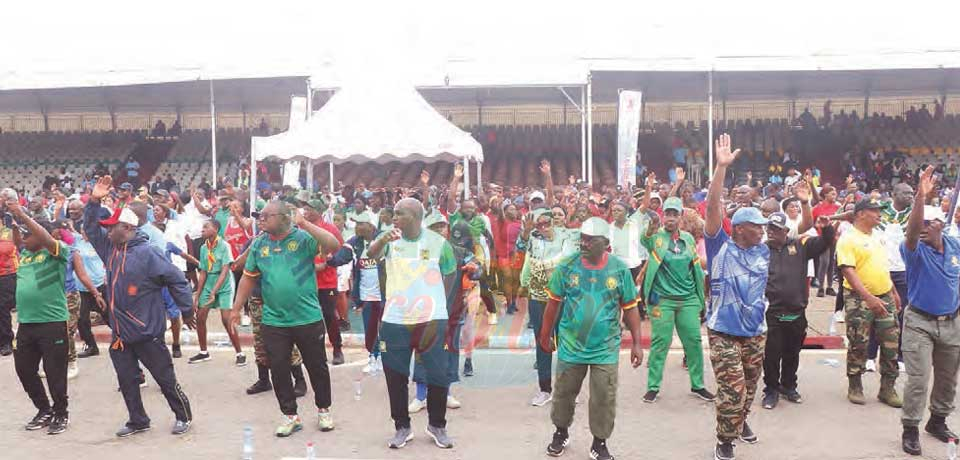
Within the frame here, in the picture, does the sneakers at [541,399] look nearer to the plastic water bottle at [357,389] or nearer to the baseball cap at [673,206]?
the plastic water bottle at [357,389]

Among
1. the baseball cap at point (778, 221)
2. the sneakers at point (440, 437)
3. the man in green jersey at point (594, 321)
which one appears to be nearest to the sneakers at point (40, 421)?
the sneakers at point (440, 437)

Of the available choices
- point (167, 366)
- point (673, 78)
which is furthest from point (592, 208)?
point (673, 78)

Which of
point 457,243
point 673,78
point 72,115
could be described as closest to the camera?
point 457,243

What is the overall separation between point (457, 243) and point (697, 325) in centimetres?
227

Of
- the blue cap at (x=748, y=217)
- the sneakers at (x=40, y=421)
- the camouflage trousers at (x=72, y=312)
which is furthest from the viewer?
the camouflage trousers at (x=72, y=312)

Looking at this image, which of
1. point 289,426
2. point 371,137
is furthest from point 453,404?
point 371,137

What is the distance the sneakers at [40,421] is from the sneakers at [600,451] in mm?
4328

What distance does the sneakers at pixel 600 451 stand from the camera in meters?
5.82

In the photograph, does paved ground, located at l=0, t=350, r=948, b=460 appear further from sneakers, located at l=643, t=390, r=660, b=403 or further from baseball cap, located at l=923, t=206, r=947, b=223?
baseball cap, located at l=923, t=206, r=947, b=223

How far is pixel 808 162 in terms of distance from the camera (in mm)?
26641

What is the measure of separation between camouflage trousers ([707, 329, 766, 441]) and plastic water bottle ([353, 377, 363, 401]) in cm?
324

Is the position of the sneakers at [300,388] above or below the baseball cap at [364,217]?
below

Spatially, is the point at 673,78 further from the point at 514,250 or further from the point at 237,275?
the point at 237,275

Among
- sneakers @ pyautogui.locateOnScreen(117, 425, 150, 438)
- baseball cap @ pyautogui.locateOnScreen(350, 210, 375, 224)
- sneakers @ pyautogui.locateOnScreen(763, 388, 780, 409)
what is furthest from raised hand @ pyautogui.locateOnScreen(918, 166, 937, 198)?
baseball cap @ pyautogui.locateOnScreen(350, 210, 375, 224)
